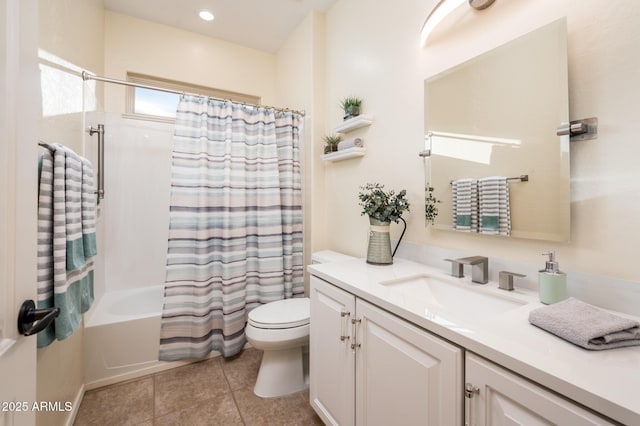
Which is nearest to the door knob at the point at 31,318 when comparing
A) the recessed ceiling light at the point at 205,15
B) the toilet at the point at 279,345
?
the toilet at the point at 279,345

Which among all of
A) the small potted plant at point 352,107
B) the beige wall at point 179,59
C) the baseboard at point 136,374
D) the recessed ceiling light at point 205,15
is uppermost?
the recessed ceiling light at point 205,15

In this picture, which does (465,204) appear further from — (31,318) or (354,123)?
(31,318)

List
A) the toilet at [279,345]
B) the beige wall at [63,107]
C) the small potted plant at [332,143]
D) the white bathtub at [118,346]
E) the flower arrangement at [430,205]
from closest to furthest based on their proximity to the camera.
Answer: the beige wall at [63,107] < the flower arrangement at [430,205] < the toilet at [279,345] < the white bathtub at [118,346] < the small potted plant at [332,143]

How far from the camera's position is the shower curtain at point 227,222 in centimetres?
200

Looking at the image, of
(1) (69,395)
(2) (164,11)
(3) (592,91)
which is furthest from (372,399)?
(2) (164,11)

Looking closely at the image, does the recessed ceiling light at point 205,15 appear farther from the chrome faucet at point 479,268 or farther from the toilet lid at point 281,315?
the chrome faucet at point 479,268

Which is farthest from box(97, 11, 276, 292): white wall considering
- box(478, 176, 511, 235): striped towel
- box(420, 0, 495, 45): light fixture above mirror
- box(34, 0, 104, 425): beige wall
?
box(478, 176, 511, 235): striped towel

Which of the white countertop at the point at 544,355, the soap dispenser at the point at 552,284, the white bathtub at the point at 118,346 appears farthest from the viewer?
the white bathtub at the point at 118,346

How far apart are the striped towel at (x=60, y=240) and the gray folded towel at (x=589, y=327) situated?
5.35 ft

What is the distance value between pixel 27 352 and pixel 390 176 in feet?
5.41

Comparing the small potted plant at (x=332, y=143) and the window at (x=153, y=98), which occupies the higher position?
the window at (x=153, y=98)

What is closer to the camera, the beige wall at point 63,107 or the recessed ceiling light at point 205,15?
the beige wall at point 63,107

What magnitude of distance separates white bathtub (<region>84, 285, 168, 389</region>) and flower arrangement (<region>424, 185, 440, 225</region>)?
1.93 metres

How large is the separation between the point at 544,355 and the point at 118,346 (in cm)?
232
